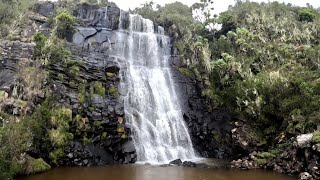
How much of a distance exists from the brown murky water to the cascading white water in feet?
14.8

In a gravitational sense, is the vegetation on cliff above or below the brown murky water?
above

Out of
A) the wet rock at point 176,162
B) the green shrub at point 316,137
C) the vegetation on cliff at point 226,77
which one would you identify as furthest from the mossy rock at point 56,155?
the green shrub at point 316,137

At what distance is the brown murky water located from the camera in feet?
66.8

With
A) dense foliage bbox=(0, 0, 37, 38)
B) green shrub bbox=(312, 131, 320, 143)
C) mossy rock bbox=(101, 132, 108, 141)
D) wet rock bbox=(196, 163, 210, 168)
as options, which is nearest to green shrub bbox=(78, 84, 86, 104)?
mossy rock bbox=(101, 132, 108, 141)

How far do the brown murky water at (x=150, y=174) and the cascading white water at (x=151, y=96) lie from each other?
452 centimetres

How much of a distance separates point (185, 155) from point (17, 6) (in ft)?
89.9

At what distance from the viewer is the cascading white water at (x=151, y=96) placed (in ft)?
95.8

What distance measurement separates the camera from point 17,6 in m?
40.6

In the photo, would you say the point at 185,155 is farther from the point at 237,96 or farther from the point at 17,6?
the point at 17,6

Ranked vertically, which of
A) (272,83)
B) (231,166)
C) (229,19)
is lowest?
(231,166)

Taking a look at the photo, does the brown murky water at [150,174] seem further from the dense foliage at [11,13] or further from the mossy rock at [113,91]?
the dense foliage at [11,13]

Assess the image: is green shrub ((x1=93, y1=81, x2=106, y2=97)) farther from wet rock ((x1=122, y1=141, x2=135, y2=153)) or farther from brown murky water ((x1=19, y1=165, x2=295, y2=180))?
brown murky water ((x1=19, y1=165, x2=295, y2=180))

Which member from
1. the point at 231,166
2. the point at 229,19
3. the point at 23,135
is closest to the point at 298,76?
the point at 231,166

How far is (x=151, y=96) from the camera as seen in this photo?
3353 centimetres
